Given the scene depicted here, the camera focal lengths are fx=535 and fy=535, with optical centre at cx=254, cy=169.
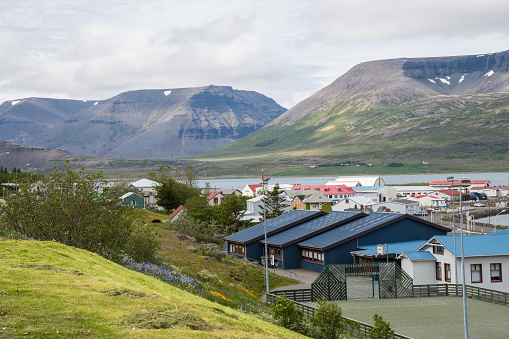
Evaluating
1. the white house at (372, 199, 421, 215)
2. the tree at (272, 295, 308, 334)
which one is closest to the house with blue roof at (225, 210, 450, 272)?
the tree at (272, 295, 308, 334)

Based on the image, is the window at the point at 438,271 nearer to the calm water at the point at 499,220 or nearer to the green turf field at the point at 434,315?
the green turf field at the point at 434,315

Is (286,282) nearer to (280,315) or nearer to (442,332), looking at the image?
(442,332)

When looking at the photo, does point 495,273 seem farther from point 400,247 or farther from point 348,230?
point 348,230

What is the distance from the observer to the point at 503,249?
45.0 metres

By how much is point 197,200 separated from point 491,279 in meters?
63.7

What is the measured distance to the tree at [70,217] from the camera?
35.0 metres

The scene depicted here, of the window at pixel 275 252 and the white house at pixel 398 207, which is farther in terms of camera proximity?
the white house at pixel 398 207

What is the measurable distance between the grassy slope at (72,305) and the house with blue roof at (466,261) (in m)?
29.1

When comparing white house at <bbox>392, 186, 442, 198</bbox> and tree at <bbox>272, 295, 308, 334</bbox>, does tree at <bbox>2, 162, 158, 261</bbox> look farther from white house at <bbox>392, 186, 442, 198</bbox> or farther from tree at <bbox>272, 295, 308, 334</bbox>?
white house at <bbox>392, 186, 442, 198</bbox>

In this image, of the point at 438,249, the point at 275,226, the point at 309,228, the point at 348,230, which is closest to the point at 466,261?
the point at 438,249

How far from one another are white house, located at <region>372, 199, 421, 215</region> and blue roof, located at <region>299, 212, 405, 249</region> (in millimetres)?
57450

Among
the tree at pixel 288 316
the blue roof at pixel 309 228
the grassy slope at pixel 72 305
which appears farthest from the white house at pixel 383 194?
the grassy slope at pixel 72 305

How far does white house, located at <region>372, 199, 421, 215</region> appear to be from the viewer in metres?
119

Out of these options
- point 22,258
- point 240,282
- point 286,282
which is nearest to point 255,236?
point 286,282
